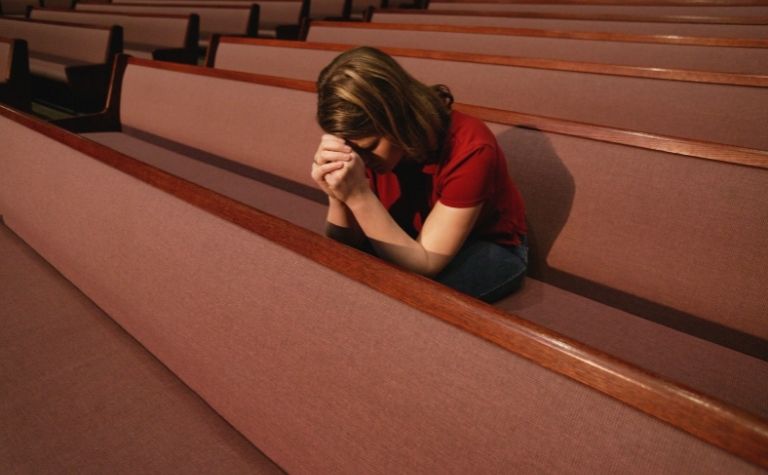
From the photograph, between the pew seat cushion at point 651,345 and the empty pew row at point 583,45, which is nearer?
the pew seat cushion at point 651,345

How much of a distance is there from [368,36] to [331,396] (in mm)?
1734

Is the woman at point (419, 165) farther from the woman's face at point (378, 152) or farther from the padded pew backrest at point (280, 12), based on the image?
the padded pew backrest at point (280, 12)

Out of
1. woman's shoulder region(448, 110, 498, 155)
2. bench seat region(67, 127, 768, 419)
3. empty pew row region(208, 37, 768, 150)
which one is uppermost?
empty pew row region(208, 37, 768, 150)

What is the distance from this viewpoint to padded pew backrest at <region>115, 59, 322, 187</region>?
116 centimetres

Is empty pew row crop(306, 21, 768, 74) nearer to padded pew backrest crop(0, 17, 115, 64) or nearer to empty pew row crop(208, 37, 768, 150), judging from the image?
empty pew row crop(208, 37, 768, 150)

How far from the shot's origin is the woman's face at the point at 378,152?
0.65 metres

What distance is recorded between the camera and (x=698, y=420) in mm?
287

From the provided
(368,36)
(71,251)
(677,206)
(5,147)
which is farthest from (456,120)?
(368,36)

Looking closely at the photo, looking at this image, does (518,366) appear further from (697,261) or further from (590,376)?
(697,261)

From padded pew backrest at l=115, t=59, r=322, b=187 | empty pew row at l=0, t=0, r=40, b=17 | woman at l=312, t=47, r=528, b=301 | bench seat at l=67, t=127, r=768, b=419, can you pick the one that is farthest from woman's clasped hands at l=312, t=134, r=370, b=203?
empty pew row at l=0, t=0, r=40, b=17

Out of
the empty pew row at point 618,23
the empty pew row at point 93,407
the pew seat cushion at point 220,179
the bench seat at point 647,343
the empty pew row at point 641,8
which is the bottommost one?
the empty pew row at point 93,407

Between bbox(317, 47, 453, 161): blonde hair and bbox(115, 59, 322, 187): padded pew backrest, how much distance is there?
487mm

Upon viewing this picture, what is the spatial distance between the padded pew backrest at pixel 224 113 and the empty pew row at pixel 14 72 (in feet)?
1.91

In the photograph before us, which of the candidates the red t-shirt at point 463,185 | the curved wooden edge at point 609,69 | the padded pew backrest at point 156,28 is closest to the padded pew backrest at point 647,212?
the red t-shirt at point 463,185
